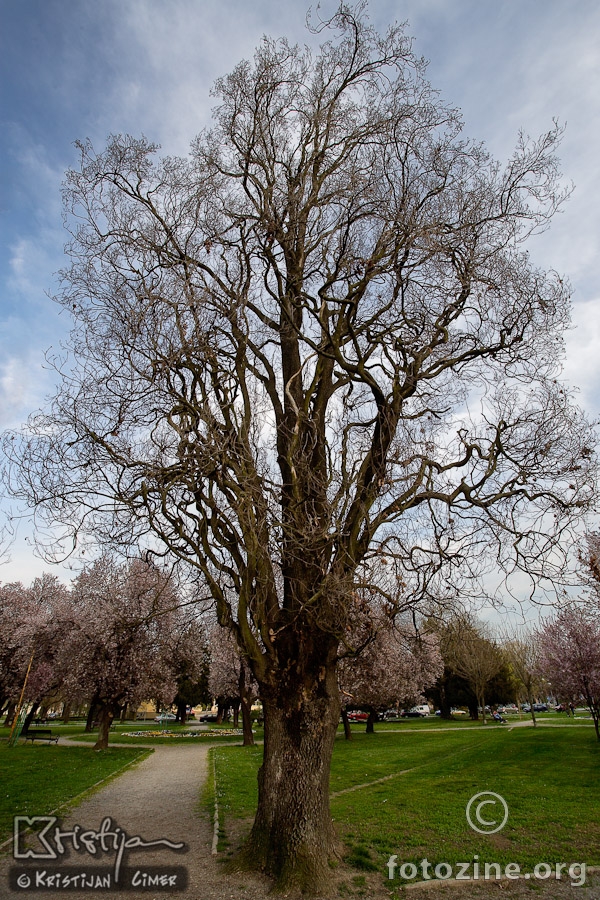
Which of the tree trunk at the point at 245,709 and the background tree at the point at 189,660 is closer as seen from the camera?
the background tree at the point at 189,660

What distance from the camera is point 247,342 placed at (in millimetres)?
7254

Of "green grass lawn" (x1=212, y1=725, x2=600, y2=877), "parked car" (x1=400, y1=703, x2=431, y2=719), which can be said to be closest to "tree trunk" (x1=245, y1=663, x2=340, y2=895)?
"green grass lawn" (x1=212, y1=725, x2=600, y2=877)

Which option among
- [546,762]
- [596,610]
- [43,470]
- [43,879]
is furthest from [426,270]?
[546,762]

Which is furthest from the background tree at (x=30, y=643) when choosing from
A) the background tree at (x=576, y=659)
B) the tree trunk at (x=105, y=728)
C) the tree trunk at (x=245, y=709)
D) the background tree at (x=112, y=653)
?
the background tree at (x=576, y=659)

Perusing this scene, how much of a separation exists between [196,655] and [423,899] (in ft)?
75.7

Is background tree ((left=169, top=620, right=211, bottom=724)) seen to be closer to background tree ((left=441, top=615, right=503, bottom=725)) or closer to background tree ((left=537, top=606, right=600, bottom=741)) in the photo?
background tree ((left=537, top=606, right=600, bottom=741))

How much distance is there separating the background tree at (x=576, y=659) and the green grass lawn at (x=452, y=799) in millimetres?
1989

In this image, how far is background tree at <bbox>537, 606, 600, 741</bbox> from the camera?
65.2 ft

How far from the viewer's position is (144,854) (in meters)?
6.86

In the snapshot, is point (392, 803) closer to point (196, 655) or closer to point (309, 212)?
point (309, 212)

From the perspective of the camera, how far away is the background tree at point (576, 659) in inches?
782

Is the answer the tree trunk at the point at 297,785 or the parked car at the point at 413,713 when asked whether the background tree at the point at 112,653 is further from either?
the parked car at the point at 413,713

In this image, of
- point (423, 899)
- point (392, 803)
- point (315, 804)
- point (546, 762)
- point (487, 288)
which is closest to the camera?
point (423, 899)

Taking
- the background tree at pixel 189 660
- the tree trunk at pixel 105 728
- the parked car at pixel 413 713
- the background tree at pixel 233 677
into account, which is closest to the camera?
the background tree at pixel 189 660
